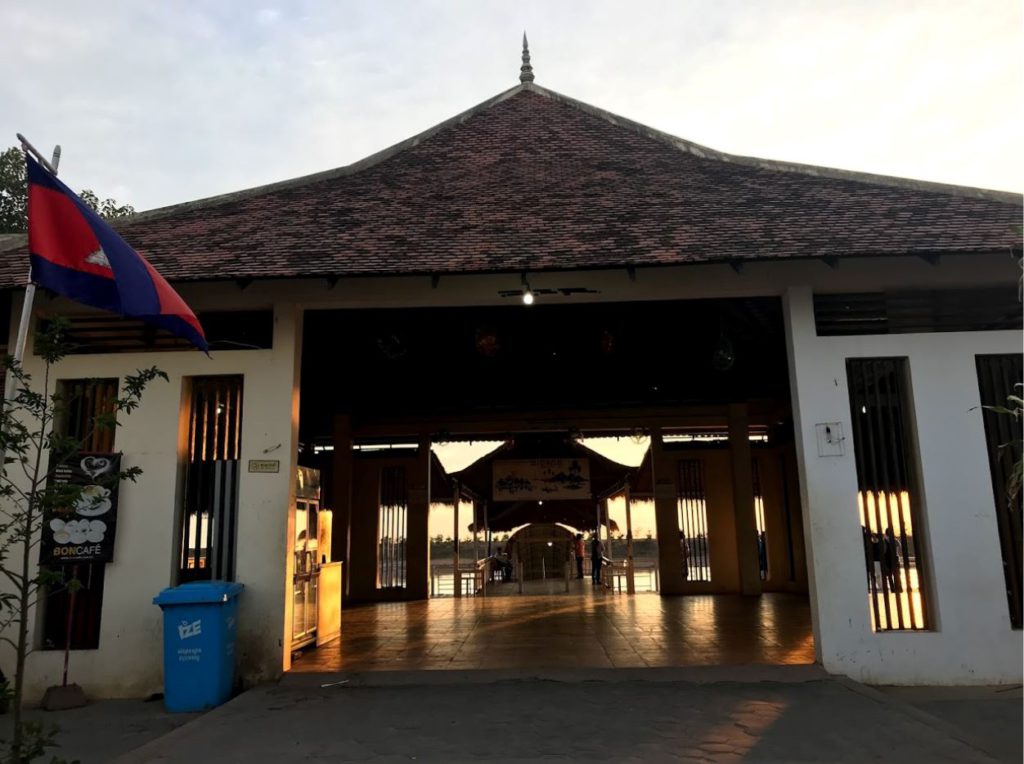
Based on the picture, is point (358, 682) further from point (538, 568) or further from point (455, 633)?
point (538, 568)

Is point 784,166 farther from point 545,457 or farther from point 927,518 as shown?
point 545,457

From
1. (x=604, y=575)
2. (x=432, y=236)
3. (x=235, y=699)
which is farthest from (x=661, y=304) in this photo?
(x=604, y=575)

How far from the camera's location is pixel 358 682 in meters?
6.82

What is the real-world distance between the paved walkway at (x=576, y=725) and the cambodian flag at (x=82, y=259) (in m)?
3.04

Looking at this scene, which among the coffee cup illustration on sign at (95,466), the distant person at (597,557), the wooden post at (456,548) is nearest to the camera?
the coffee cup illustration on sign at (95,466)

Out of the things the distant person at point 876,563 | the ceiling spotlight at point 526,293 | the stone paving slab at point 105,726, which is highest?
the ceiling spotlight at point 526,293

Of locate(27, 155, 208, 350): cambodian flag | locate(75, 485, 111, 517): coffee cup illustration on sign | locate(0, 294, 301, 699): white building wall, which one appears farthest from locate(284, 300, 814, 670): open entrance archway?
locate(27, 155, 208, 350): cambodian flag

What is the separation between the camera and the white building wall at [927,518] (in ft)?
21.7

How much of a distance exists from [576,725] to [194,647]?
3332mm

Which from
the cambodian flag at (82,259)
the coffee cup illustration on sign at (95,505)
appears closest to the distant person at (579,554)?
the coffee cup illustration on sign at (95,505)

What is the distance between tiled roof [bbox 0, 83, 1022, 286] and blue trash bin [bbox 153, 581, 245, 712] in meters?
2.90

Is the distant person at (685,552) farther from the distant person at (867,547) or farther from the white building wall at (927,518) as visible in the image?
the white building wall at (927,518)

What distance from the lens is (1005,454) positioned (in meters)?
6.98

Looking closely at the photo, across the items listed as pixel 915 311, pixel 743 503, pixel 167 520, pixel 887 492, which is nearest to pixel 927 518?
pixel 887 492
